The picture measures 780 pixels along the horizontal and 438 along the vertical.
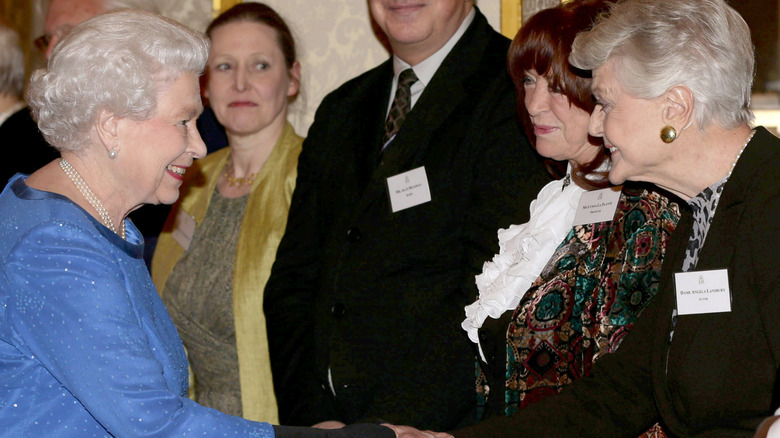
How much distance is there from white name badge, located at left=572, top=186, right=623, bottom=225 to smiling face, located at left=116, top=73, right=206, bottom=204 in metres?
1.11

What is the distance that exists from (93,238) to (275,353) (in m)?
1.46

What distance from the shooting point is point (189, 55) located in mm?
2250

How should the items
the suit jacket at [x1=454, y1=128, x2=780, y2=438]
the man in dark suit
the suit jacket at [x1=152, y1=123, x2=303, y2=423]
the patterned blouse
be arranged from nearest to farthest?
the suit jacket at [x1=454, y1=128, x2=780, y2=438] < the patterned blouse < the man in dark suit < the suit jacket at [x1=152, y1=123, x2=303, y2=423]

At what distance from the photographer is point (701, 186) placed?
2.22 metres

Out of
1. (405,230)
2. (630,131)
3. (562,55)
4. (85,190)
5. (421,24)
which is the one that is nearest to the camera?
(85,190)

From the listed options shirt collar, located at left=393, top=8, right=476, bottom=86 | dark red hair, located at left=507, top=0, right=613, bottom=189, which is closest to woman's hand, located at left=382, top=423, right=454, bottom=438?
dark red hair, located at left=507, top=0, right=613, bottom=189

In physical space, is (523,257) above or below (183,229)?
above

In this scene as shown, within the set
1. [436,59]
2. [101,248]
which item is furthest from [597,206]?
[101,248]

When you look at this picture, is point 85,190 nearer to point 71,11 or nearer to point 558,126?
point 558,126

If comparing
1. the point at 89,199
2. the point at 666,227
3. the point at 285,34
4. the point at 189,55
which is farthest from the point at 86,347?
the point at 285,34

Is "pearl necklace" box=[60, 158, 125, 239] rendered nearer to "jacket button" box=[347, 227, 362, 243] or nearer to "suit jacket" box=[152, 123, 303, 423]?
"jacket button" box=[347, 227, 362, 243]

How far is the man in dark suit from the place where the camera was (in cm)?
286

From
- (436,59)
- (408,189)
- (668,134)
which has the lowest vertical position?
(408,189)

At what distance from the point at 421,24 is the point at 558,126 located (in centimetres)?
73
